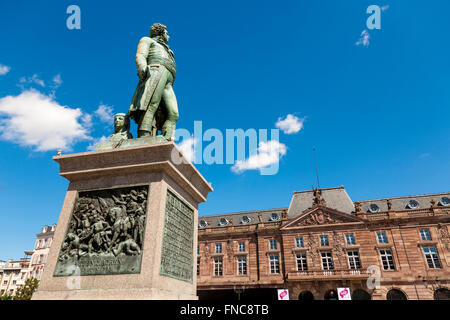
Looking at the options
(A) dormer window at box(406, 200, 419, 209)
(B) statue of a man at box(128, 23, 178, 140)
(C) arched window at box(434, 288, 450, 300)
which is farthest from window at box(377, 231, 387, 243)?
(B) statue of a man at box(128, 23, 178, 140)

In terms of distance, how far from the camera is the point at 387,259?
33219mm

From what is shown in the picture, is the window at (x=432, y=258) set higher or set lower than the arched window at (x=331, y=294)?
higher

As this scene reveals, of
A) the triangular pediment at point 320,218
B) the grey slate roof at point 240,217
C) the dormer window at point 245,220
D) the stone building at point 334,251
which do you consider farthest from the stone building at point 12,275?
the triangular pediment at point 320,218

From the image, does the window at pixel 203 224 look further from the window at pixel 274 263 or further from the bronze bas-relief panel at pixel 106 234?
the bronze bas-relief panel at pixel 106 234

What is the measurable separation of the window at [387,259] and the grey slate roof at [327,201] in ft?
20.5

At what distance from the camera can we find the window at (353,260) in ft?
110

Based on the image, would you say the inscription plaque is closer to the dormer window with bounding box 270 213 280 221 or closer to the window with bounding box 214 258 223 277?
the window with bounding box 214 258 223 277

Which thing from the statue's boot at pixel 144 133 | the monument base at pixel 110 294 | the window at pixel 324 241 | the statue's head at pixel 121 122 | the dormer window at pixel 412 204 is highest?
the dormer window at pixel 412 204

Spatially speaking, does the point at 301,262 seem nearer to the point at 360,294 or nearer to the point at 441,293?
the point at 360,294

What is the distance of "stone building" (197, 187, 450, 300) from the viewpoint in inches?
1256
